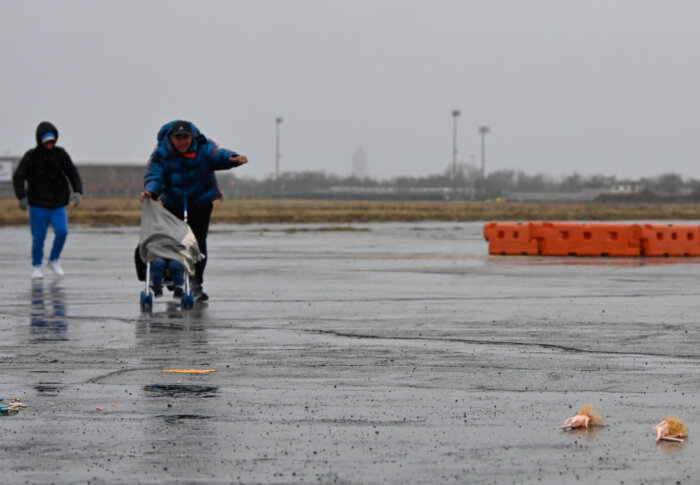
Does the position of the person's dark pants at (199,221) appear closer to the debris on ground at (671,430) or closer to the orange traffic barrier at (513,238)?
the debris on ground at (671,430)

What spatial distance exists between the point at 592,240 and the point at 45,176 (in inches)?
383

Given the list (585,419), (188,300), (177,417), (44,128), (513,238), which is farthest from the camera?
(513,238)

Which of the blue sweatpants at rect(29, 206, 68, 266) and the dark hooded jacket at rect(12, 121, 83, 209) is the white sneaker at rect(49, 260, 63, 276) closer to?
the blue sweatpants at rect(29, 206, 68, 266)

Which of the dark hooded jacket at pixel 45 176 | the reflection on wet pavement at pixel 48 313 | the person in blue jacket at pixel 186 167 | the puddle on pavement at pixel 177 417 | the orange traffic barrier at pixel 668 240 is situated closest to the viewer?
the puddle on pavement at pixel 177 417

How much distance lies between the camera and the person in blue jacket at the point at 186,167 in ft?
42.9

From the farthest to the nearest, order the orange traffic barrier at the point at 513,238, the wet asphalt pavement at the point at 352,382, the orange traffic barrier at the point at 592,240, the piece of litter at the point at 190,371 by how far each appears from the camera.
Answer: the orange traffic barrier at the point at 513,238 → the orange traffic barrier at the point at 592,240 → the piece of litter at the point at 190,371 → the wet asphalt pavement at the point at 352,382

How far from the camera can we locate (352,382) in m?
7.43

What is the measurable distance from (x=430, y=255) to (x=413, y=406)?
16298mm

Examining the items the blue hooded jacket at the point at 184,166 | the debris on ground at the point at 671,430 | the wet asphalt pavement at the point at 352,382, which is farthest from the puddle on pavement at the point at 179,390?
the blue hooded jacket at the point at 184,166

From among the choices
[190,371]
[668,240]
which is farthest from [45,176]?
[668,240]

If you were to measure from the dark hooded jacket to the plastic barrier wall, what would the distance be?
27.1ft

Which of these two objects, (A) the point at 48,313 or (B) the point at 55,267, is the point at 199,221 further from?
(B) the point at 55,267

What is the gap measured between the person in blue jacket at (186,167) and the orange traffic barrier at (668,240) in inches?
441

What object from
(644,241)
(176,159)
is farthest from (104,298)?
(644,241)
